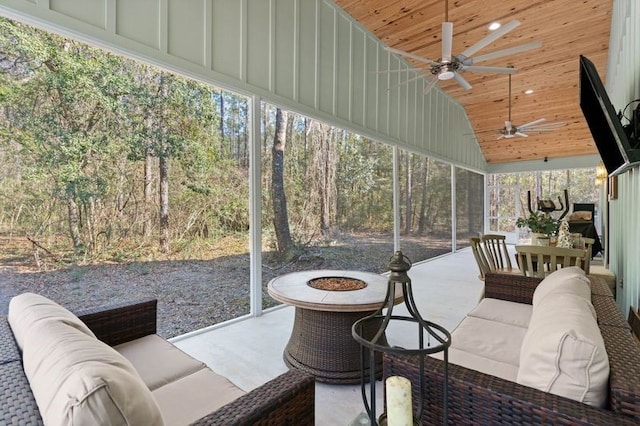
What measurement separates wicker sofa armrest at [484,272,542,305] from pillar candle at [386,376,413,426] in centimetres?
226

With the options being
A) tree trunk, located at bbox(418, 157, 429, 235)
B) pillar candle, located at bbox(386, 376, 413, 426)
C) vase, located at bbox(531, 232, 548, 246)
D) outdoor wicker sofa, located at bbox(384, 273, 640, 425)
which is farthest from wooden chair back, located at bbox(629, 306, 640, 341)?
tree trunk, located at bbox(418, 157, 429, 235)

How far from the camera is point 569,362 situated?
1061 mm

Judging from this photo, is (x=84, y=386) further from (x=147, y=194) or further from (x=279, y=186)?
(x=279, y=186)

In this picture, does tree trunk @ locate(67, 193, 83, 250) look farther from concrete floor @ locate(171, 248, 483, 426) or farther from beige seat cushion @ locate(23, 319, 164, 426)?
beige seat cushion @ locate(23, 319, 164, 426)

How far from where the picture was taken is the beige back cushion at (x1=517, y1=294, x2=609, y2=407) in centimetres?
103

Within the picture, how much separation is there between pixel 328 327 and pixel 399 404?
1510 mm

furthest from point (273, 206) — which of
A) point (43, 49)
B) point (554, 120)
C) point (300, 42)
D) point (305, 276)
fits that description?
point (554, 120)

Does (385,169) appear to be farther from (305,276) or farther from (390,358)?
(390,358)

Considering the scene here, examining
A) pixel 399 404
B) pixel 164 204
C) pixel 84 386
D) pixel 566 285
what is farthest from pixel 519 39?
pixel 84 386

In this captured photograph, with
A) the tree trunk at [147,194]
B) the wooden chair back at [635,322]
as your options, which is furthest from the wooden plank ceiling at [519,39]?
the wooden chair back at [635,322]

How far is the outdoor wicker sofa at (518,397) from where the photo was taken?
935 mm

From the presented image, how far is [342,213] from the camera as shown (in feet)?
16.7

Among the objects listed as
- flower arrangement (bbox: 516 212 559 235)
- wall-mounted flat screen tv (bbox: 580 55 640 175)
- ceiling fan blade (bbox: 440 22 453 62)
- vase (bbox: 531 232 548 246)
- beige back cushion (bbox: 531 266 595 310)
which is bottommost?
beige back cushion (bbox: 531 266 595 310)

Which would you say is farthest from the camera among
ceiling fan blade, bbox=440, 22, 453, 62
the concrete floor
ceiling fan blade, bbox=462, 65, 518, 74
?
ceiling fan blade, bbox=462, 65, 518, 74
